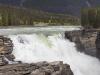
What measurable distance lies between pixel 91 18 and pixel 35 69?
37641mm

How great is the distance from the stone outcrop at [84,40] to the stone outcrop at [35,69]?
56.1 ft

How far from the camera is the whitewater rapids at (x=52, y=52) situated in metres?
45.5

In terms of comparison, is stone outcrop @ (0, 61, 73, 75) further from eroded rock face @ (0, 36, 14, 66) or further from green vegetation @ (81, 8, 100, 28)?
green vegetation @ (81, 8, 100, 28)

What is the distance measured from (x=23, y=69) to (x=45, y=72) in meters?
2.51

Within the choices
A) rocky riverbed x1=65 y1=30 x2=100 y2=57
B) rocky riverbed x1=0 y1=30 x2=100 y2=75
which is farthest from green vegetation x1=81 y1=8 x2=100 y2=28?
rocky riverbed x1=0 y1=30 x2=100 y2=75

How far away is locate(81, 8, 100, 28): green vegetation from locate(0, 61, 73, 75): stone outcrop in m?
30.4

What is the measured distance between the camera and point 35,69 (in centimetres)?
3894

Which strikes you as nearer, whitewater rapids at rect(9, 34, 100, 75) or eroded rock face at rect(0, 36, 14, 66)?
eroded rock face at rect(0, 36, 14, 66)

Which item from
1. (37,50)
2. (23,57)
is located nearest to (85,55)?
(37,50)

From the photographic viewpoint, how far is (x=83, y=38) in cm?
6172

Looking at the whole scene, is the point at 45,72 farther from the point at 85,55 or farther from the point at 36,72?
the point at 85,55

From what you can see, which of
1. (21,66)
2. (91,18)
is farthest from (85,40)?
(21,66)

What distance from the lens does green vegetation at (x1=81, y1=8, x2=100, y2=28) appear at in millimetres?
72562

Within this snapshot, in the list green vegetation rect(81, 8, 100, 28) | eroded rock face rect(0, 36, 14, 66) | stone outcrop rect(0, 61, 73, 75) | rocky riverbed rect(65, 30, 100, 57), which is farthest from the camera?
green vegetation rect(81, 8, 100, 28)
